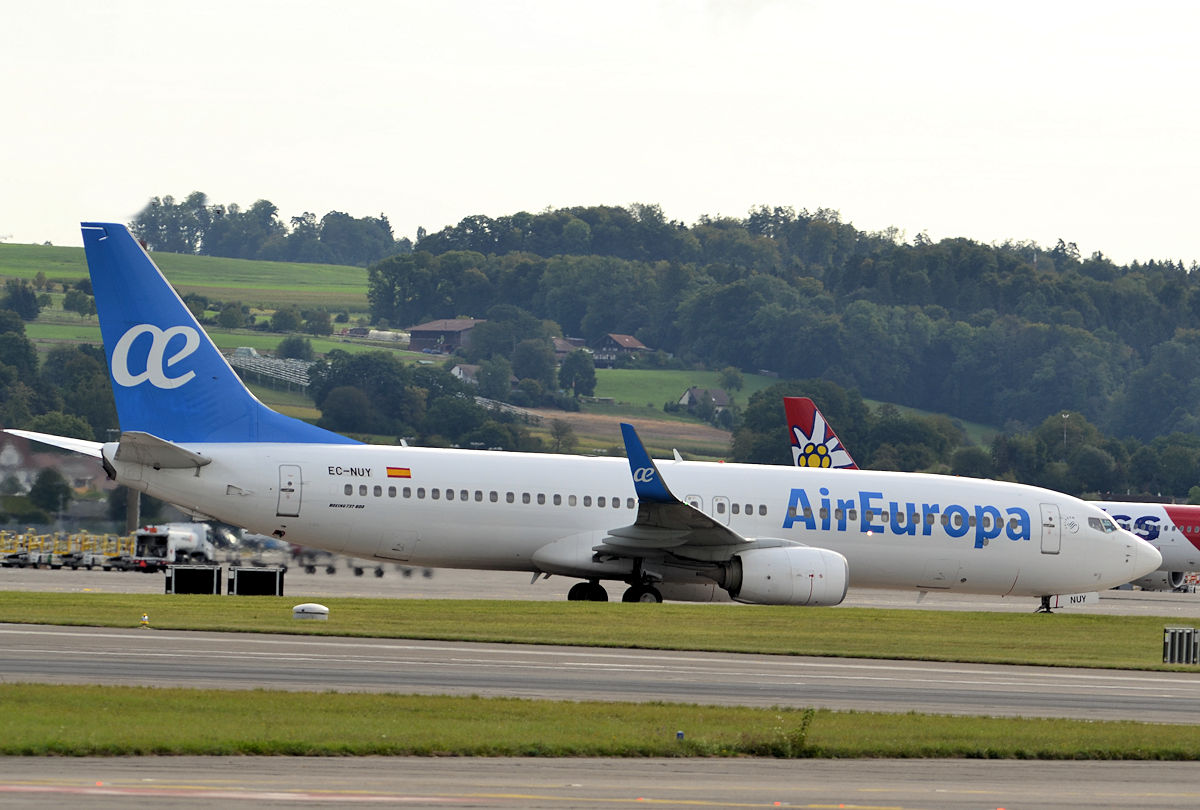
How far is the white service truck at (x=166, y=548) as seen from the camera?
55.7 m

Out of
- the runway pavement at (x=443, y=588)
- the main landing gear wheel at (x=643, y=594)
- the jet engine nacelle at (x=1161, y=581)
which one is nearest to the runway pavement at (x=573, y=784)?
the main landing gear wheel at (x=643, y=594)

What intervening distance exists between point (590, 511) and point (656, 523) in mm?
1968

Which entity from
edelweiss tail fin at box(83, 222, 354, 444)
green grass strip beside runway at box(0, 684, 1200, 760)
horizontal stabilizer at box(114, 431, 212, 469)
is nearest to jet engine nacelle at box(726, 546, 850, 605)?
edelweiss tail fin at box(83, 222, 354, 444)

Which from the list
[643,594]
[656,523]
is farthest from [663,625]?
[643,594]

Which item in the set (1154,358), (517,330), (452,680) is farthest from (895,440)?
(452,680)

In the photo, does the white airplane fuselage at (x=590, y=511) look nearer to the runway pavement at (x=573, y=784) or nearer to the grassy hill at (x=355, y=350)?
the runway pavement at (x=573, y=784)

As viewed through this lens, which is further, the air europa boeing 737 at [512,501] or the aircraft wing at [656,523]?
the air europa boeing 737 at [512,501]

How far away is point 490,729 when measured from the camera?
53.2 ft

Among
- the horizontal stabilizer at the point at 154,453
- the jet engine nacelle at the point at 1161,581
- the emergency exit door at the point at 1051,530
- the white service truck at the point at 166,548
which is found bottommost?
the jet engine nacelle at the point at 1161,581

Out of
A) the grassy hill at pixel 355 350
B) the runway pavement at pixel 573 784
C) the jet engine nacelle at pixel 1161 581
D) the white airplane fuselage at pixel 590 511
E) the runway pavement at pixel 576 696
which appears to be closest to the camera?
the runway pavement at pixel 573 784

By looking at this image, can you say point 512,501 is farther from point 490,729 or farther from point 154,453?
point 490,729

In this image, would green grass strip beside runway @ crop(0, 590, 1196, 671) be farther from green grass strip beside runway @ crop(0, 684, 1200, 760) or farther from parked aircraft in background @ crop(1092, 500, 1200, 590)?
parked aircraft in background @ crop(1092, 500, 1200, 590)

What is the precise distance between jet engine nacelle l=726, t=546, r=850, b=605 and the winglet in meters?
2.24

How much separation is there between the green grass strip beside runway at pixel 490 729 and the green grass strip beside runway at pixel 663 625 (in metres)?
7.85
